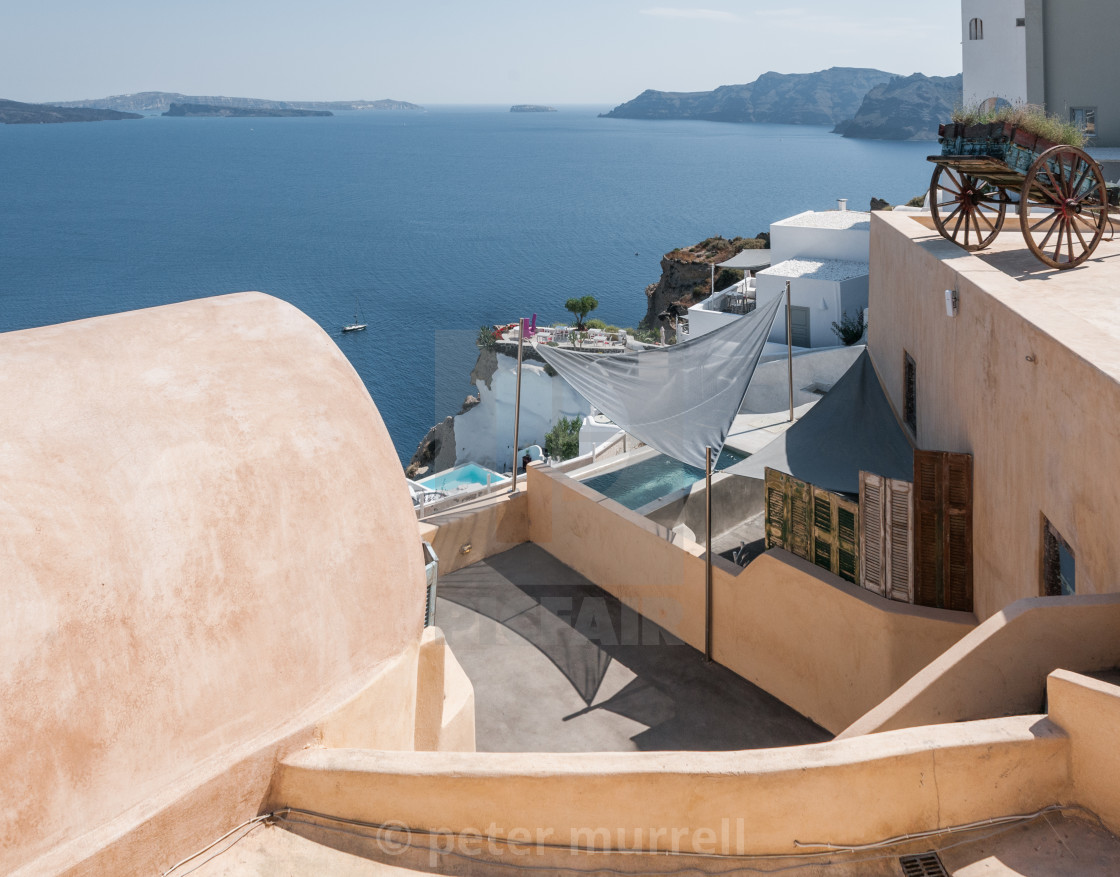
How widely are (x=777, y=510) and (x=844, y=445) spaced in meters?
1.07

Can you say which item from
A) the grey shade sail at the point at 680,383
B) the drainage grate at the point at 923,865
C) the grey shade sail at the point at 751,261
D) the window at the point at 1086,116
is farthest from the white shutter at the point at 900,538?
the grey shade sail at the point at 751,261

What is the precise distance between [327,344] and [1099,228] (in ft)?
24.2

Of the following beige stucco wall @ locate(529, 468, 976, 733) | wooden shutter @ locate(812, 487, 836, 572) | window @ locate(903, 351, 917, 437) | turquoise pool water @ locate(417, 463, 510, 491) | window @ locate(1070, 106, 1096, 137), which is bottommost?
turquoise pool water @ locate(417, 463, 510, 491)

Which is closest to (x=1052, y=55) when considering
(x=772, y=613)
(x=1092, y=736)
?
(x=772, y=613)

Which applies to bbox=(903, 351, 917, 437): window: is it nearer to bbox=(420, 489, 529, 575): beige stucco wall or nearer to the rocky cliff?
bbox=(420, 489, 529, 575): beige stucco wall

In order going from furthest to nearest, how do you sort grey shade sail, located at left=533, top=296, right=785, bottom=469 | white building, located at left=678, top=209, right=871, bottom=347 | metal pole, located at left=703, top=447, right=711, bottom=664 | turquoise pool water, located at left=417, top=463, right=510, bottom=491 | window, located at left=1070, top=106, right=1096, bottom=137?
white building, located at left=678, top=209, right=871, bottom=347 < turquoise pool water, located at left=417, top=463, right=510, bottom=491 < window, located at left=1070, top=106, right=1096, bottom=137 < grey shade sail, located at left=533, top=296, right=785, bottom=469 < metal pole, located at left=703, top=447, right=711, bottom=664

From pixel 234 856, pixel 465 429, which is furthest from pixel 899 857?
pixel 465 429

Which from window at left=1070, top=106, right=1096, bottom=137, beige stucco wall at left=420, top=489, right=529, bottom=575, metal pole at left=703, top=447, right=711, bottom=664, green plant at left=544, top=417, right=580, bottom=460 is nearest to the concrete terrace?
metal pole at left=703, top=447, right=711, bottom=664

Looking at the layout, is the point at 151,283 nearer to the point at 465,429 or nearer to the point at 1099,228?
the point at 465,429

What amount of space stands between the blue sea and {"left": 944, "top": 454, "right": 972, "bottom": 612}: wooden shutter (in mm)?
55026

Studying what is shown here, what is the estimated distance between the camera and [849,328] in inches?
1046

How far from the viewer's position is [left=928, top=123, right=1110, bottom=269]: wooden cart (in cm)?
892

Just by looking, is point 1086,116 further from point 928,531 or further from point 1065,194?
point 928,531

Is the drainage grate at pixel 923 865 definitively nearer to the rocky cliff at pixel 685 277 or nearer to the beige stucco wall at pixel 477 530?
the beige stucco wall at pixel 477 530
